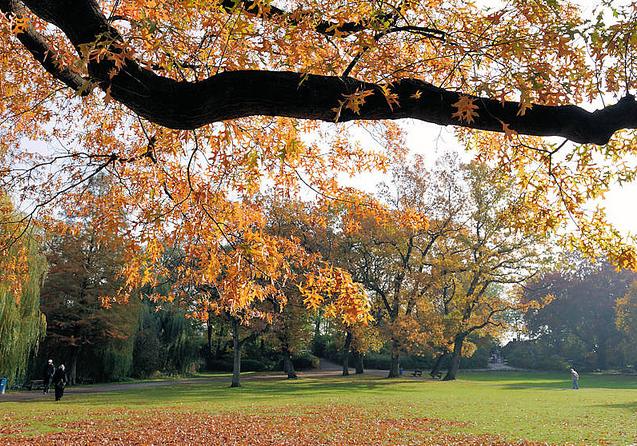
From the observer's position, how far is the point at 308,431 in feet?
39.9

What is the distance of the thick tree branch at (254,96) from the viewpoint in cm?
409

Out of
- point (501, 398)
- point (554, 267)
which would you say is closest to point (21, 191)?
point (501, 398)

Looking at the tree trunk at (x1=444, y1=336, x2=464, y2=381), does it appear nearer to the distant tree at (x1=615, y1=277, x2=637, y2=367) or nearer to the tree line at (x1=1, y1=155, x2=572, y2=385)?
the tree line at (x1=1, y1=155, x2=572, y2=385)

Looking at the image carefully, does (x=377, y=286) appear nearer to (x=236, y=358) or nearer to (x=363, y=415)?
(x=236, y=358)

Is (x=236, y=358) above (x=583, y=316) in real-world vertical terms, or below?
below

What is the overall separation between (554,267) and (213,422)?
2515 centimetres

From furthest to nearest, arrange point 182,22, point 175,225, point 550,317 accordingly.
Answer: point 550,317
point 175,225
point 182,22

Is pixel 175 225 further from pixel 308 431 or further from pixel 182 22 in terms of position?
pixel 308 431

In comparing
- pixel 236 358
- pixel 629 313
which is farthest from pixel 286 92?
pixel 629 313

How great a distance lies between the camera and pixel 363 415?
15.4 metres

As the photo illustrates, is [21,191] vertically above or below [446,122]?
above

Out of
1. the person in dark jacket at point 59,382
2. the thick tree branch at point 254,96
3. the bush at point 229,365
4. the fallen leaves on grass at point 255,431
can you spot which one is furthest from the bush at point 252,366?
the thick tree branch at point 254,96

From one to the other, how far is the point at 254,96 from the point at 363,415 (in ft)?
43.3

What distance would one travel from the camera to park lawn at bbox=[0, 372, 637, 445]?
11.9m
